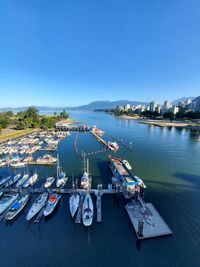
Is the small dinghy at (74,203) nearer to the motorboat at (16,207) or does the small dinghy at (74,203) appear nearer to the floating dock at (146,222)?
the motorboat at (16,207)

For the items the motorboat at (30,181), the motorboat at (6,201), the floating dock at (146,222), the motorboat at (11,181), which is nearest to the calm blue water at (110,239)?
the floating dock at (146,222)

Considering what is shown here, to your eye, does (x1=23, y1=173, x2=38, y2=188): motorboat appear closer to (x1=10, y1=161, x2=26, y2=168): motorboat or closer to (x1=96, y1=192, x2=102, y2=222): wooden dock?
(x1=10, y1=161, x2=26, y2=168): motorboat

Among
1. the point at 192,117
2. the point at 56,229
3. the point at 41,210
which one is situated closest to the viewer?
the point at 56,229

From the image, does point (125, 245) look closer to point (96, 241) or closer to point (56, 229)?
point (96, 241)

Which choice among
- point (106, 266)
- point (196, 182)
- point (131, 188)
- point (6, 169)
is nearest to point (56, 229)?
point (106, 266)

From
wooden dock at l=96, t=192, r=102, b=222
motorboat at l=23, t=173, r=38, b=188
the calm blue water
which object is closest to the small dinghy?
the calm blue water

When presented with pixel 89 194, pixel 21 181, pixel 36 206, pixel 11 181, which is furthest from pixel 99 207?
pixel 11 181
